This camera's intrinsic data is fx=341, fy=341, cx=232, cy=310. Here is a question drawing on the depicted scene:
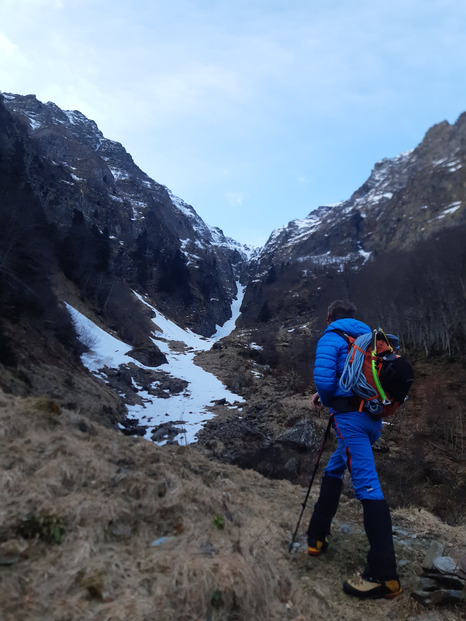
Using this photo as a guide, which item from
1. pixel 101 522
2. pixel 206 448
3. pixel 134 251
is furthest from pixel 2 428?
pixel 134 251

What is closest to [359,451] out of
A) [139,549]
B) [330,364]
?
[330,364]

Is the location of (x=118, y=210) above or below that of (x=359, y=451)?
above

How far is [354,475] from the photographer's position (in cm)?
308

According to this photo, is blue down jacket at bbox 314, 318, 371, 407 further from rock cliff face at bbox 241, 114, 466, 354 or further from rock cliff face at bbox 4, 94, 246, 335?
rock cliff face at bbox 4, 94, 246, 335

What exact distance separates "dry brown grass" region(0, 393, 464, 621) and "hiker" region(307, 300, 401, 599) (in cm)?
15

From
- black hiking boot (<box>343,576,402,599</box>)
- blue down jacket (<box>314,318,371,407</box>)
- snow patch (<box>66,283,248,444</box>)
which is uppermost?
blue down jacket (<box>314,318,371,407</box>)

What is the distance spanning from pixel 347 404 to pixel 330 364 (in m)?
0.40

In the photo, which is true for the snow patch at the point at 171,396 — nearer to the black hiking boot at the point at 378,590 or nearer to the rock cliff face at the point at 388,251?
the black hiking boot at the point at 378,590

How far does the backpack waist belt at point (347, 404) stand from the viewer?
10.6 feet

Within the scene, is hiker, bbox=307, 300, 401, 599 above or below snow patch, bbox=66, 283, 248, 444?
above

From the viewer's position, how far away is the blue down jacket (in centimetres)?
332

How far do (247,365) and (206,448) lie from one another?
72.5 ft

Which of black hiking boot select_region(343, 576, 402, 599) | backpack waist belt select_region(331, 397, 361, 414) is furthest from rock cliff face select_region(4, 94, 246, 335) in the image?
black hiking boot select_region(343, 576, 402, 599)

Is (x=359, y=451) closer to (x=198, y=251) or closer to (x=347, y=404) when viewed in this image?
(x=347, y=404)
